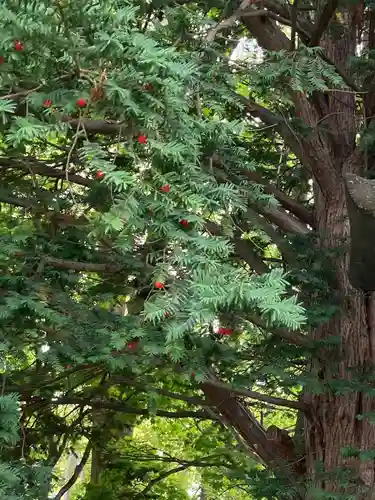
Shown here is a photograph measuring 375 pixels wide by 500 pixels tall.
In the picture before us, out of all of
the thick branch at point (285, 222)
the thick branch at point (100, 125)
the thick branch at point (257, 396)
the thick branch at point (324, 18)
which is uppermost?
the thick branch at point (324, 18)

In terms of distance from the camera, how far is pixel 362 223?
101 inches

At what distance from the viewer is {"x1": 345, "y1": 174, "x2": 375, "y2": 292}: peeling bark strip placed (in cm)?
252

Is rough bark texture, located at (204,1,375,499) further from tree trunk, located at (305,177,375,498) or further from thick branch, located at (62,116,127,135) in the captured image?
thick branch, located at (62,116,127,135)

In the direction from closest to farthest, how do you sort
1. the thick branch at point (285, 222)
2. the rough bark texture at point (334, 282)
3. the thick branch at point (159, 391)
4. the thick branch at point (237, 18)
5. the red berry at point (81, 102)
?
the red berry at point (81, 102) → the thick branch at point (237, 18) → the rough bark texture at point (334, 282) → the thick branch at point (159, 391) → the thick branch at point (285, 222)

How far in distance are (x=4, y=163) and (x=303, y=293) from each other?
2064 mm

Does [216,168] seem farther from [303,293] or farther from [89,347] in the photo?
[303,293]

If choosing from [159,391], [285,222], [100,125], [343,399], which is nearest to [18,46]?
[100,125]

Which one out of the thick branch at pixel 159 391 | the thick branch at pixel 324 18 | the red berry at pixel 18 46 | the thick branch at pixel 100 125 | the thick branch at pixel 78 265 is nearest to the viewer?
the red berry at pixel 18 46

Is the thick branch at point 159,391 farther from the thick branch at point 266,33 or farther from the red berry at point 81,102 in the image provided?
the red berry at point 81,102

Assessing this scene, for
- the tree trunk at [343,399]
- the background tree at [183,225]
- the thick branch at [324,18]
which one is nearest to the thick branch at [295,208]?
the background tree at [183,225]

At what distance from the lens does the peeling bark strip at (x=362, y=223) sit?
8.27 feet

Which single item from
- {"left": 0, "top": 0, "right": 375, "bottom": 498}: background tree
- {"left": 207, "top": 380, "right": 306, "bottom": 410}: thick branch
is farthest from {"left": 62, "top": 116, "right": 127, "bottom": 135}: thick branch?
{"left": 207, "top": 380, "right": 306, "bottom": 410}: thick branch

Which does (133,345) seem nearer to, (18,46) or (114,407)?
(18,46)

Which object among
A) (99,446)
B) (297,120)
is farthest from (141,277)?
(99,446)
